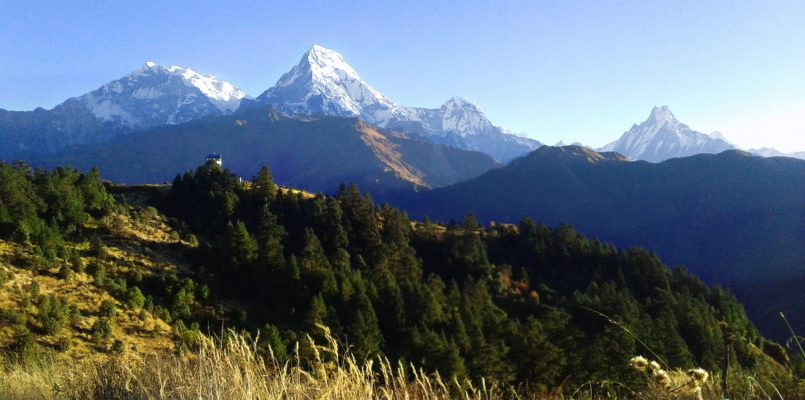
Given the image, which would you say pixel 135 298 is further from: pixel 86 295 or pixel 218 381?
pixel 218 381

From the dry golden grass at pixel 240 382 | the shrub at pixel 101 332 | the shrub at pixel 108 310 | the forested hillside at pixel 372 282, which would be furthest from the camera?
the forested hillside at pixel 372 282

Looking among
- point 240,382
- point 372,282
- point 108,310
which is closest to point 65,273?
point 108,310

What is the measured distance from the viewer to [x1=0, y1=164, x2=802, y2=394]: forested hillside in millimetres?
31281

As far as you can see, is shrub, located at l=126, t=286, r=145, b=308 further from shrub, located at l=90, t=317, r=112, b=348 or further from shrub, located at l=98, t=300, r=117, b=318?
shrub, located at l=90, t=317, r=112, b=348

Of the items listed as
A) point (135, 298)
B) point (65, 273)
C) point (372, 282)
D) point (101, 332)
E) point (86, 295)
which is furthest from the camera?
point (372, 282)

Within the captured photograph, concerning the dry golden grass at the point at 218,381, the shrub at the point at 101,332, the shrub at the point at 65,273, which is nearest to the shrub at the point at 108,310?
the shrub at the point at 101,332

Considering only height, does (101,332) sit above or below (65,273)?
below

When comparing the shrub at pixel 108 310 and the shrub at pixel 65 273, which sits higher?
the shrub at pixel 65 273

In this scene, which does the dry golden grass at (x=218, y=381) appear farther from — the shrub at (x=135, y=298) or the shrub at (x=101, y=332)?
the shrub at (x=135, y=298)

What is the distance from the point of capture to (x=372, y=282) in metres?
45.9

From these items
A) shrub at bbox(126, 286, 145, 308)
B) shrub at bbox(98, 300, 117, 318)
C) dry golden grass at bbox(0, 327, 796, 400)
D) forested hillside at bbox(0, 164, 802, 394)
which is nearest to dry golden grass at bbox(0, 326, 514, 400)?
dry golden grass at bbox(0, 327, 796, 400)

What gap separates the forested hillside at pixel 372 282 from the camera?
31281 millimetres

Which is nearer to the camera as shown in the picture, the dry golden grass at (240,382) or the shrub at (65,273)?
the dry golden grass at (240,382)

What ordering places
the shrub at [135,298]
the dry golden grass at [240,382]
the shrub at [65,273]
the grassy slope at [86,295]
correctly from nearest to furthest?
1. the dry golden grass at [240,382]
2. the grassy slope at [86,295]
3. the shrub at [65,273]
4. the shrub at [135,298]
